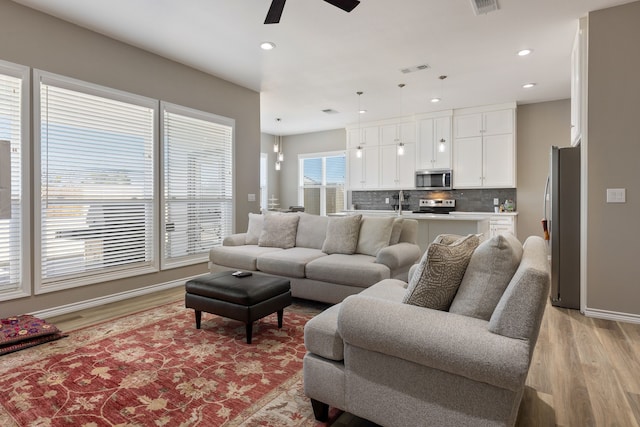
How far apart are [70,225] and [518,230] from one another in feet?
23.0

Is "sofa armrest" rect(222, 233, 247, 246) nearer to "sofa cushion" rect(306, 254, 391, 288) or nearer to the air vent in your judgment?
"sofa cushion" rect(306, 254, 391, 288)

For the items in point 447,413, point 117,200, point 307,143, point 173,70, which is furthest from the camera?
point 307,143

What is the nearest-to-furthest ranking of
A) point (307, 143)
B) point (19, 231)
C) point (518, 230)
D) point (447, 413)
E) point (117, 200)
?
point (447, 413) → point (19, 231) → point (117, 200) → point (518, 230) → point (307, 143)

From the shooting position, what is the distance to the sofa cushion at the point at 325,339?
167cm

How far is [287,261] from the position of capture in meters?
3.69

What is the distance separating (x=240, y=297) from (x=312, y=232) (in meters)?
1.82

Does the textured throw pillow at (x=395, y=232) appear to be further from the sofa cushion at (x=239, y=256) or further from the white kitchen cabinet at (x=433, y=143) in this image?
the white kitchen cabinet at (x=433, y=143)

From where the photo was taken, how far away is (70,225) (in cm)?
357

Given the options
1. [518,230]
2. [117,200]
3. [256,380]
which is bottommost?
[256,380]

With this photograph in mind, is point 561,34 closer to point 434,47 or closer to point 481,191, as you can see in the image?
point 434,47

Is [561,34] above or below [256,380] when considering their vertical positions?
above

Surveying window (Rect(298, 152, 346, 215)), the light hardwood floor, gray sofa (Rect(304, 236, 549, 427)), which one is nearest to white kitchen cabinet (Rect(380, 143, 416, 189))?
window (Rect(298, 152, 346, 215))

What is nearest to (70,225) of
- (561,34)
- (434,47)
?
(434,47)

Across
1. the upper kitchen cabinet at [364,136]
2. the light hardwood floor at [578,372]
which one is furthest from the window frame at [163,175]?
the upper kitchen cabinet at [364,136]
